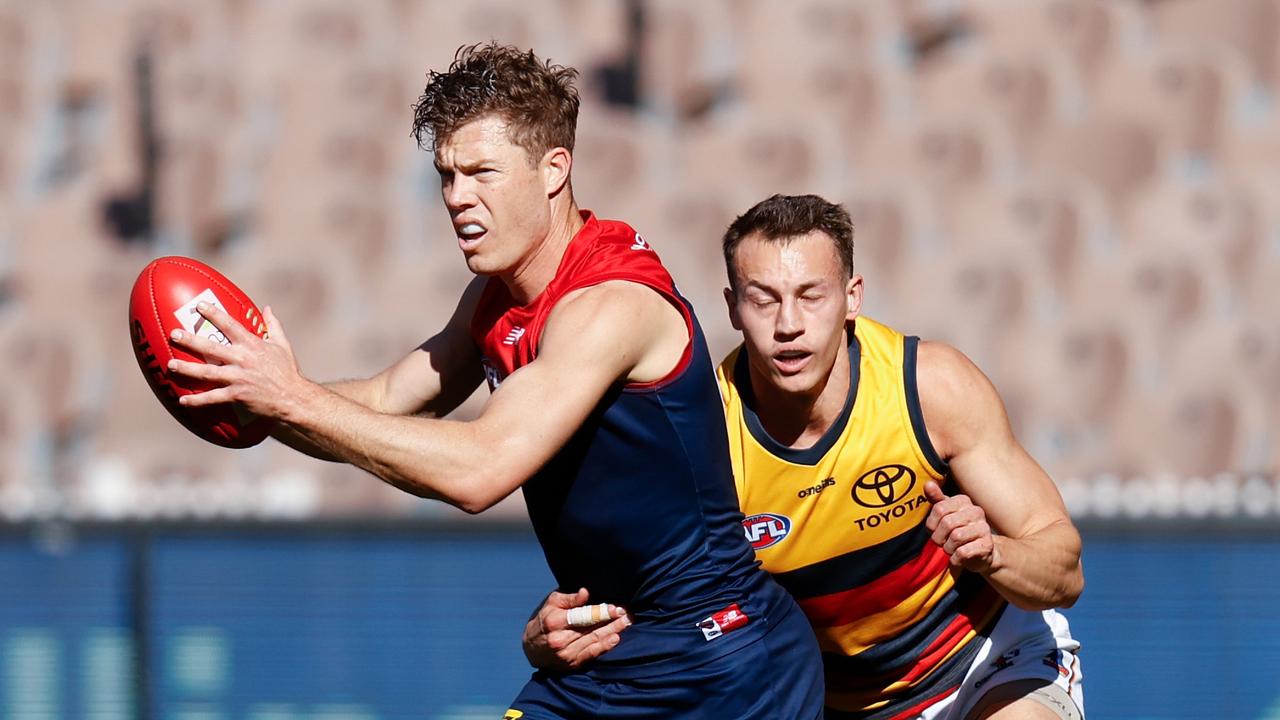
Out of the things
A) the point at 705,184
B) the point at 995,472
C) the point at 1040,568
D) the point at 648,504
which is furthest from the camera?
the point at 705,184

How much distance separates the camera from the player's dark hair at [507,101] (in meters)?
3.27

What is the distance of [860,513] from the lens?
3.73 m

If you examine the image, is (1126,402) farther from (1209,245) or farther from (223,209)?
(223,209)

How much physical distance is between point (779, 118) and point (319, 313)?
2.92 metres

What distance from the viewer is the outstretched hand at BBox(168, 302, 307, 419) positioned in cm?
282

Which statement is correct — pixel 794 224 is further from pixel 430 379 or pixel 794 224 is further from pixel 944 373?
pixel 430 379

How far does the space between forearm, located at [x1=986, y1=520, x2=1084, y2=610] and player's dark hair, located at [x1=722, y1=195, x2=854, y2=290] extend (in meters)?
0.76

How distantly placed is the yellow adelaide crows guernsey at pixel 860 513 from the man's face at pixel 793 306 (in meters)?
0.18

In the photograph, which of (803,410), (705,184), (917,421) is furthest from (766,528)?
(705,184)

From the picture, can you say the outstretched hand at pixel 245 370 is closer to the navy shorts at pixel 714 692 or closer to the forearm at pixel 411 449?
the forearm at pixel 411 449

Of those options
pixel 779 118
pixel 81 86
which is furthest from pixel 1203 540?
pixel 81 86

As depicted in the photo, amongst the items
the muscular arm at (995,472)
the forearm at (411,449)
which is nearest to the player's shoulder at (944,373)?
the muscular arm at (995,472)

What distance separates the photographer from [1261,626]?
19.2ft

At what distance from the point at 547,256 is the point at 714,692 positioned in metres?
1.02
